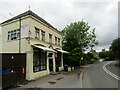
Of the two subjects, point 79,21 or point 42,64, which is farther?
point 79,21

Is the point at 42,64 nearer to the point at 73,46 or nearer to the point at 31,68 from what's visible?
the point at 31,68

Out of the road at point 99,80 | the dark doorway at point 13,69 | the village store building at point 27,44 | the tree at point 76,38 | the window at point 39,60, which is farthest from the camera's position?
the tree at point 76,38

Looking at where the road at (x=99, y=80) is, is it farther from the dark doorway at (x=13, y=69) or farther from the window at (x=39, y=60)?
the dark doorway at (x=13, y=69)

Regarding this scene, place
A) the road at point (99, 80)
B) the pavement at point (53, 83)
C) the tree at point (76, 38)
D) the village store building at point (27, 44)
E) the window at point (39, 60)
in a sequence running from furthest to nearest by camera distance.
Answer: the tree at point (76, 38) < the window at point (39, 60) < the village store building at point (27, 44) < the pavement at point (53, 83) < the road at point (99, 80)

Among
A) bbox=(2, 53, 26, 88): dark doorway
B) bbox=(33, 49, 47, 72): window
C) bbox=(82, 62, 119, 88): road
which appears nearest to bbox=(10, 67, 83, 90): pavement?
bbox=(2, 53, 26, 88): dark doorway

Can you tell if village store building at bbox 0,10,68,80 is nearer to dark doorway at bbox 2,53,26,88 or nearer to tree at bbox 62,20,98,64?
dark doorway at bbox 2,53,26,88

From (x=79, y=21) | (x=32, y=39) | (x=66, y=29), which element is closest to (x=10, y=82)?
(x=32, y=39)

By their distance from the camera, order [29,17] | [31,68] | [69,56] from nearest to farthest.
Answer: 1. [31,68]
2. [29,17]
3. [69,56]

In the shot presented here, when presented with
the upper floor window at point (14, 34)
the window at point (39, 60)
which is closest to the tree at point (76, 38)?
the window at point (39, 60)

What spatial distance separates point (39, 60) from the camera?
1438cm

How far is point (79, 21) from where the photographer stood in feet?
91.6

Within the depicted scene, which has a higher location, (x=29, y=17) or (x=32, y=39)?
(x=29, y=17)

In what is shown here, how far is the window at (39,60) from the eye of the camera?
13430mm

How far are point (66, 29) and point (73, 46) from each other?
17.7ft
